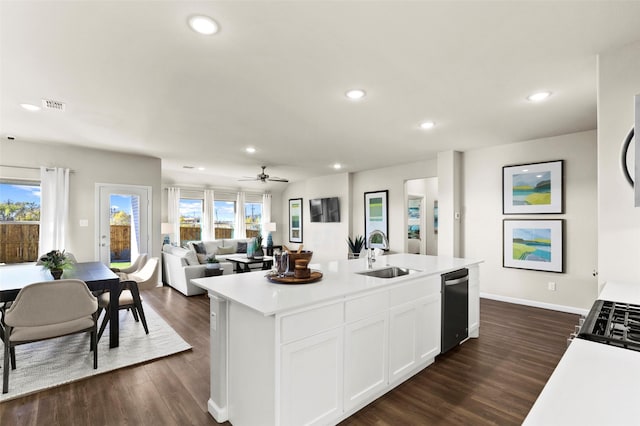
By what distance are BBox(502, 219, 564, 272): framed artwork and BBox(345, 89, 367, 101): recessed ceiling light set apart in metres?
3.28

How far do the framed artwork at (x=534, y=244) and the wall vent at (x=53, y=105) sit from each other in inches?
228

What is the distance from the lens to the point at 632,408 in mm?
706

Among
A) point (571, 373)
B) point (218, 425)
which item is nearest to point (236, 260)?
point (218, 425)

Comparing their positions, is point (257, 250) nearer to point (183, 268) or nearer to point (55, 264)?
point (183, 268)

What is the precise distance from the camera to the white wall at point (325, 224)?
7.66 m

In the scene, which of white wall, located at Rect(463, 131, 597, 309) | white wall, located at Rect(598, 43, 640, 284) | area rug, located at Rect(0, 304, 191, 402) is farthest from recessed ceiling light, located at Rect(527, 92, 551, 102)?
area rug, located at Rect(0, 304, 191, 402)

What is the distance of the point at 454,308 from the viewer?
115 inches

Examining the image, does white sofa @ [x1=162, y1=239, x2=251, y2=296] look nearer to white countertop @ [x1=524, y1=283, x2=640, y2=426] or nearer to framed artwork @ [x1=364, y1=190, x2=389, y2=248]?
framed artwork @ [x1=364, y1=190, x2=389, y2=248]

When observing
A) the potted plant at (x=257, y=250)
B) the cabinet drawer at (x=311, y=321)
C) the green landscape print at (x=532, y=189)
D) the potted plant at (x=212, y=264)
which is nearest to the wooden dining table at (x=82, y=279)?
the potted plant at (x=212, y=264)

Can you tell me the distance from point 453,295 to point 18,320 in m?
3.59

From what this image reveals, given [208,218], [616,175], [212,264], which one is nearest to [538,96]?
[616,175]

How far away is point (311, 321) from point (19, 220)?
5.45 meters

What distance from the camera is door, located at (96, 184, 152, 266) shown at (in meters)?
5.23

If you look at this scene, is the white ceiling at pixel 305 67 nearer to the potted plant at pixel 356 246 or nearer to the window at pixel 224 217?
the potted plant at pixel 356 246
